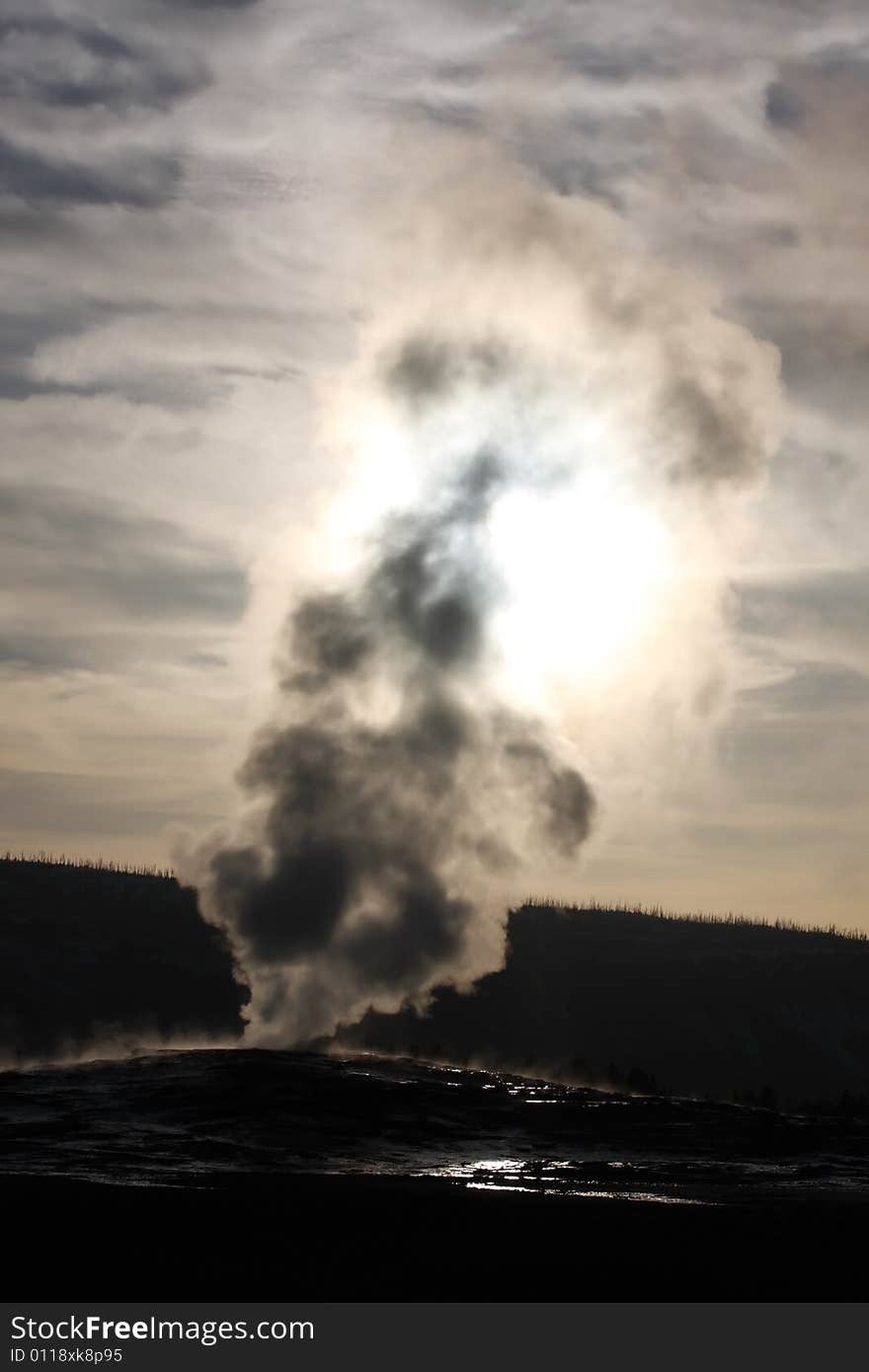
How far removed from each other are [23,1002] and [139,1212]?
3087 inches

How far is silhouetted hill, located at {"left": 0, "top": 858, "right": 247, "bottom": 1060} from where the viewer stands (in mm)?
91438

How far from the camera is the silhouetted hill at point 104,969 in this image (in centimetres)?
9144

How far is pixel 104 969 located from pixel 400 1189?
81.6 meters

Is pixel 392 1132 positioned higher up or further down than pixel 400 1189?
higher up

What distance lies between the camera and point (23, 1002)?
97875mm

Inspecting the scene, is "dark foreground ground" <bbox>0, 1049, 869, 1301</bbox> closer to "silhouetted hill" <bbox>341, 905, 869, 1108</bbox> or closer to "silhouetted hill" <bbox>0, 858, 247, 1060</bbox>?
"silhouetted hill" <bbox>0, 858, 247, 1060</bbox>

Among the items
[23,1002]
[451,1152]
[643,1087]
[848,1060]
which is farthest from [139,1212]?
[848,1060]

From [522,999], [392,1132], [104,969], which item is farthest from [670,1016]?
[392,1132]

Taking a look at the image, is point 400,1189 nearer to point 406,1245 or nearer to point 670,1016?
point 406,1245

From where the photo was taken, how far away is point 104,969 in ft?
346

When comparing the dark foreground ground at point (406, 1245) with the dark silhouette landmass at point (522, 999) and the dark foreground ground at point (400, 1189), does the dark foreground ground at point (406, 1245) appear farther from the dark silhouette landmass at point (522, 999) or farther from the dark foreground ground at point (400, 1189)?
the dark silhouette landmass at point (522, 999)

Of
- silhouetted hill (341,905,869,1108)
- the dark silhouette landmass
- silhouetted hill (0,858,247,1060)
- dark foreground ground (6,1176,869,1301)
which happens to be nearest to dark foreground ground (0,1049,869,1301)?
dark foreground ground (6,1176,869,1301)
